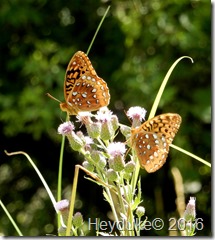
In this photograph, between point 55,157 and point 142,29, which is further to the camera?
point 55,157

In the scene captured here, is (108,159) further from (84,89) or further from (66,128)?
(84,89)

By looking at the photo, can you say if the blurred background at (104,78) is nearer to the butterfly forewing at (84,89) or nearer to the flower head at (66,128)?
the butterfly forewing at (84,89)

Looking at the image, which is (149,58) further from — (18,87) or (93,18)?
(18,87)

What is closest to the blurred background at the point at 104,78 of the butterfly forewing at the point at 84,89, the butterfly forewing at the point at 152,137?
the butterfly forewing at the point at 84,89

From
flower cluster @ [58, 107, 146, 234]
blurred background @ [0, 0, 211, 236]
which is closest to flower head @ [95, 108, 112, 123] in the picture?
flower cluster @ [58, 107, 146, 234]

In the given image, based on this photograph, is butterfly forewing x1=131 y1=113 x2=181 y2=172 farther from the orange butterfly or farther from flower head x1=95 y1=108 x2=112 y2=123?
the orange butterfly

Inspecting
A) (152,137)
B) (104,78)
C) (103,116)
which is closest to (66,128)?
(103,116)

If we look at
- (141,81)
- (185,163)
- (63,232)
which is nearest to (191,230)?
(63,232)
